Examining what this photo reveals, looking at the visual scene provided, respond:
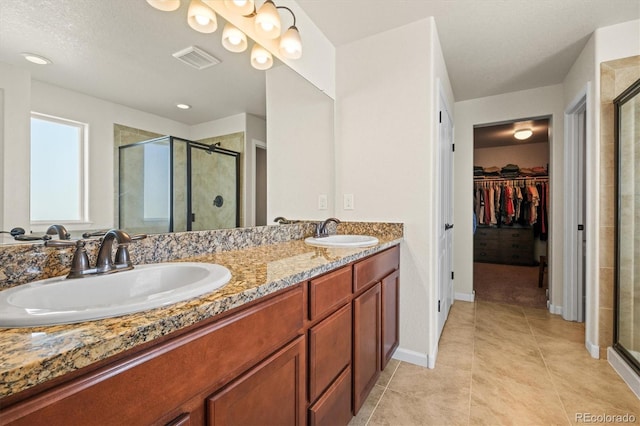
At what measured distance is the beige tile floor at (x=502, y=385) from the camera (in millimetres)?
1457

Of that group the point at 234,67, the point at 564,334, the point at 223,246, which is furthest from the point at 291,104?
the point at 564,334

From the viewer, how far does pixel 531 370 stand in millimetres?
1846

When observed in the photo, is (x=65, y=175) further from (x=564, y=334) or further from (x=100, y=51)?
(x=564, y=334)

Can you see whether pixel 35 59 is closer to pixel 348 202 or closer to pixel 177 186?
pixel 177 186

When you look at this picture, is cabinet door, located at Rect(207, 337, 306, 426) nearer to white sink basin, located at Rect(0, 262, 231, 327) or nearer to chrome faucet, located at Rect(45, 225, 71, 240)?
white sink basin, located at Rect(0, 262, 231, 327)

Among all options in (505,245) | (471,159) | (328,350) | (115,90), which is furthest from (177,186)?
(505,245)

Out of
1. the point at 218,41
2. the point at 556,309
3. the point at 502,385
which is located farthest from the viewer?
the point at 556,309

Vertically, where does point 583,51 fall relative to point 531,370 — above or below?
above

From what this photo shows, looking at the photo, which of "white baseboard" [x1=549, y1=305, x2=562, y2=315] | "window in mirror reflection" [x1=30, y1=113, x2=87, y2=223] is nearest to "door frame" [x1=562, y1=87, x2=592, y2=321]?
"white baseboard" [x1=549, y1=305, x2=562, y2=315]

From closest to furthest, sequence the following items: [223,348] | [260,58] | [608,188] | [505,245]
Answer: [223,348] → [260,58] → [608,188] → [505,245]

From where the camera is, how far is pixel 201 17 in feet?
4.04

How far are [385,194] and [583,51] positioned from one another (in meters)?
2.05

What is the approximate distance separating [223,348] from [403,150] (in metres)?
1.71

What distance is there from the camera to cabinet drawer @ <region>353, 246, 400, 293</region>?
1.34 metres
